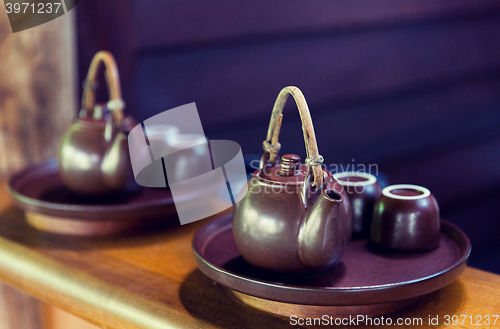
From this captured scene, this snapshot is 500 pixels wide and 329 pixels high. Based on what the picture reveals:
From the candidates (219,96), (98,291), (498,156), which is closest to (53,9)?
(219,96)

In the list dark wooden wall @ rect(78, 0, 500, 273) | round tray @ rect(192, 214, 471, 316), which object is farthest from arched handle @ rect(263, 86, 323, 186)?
dark wooden wall @ rect(78, 0, 500, 273)

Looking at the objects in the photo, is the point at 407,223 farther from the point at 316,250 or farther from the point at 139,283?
the point at 139,283

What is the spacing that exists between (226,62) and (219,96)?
Result: 10cm

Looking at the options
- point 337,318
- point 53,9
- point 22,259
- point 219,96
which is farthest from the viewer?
point 219,96

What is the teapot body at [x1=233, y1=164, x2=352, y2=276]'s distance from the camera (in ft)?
1.77

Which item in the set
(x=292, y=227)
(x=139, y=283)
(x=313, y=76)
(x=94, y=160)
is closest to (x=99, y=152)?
(x=94, y=160)

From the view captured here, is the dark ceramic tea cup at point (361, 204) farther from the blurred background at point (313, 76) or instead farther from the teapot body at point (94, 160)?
the blurred background at point (313, 76)

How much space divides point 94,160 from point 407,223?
0.54m

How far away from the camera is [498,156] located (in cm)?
143

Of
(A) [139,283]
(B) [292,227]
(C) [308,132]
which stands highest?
(C) [308,132]

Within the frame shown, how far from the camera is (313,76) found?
1.39 m

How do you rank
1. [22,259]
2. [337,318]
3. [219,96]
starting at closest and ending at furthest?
[337,318], [22,259], [219,96]

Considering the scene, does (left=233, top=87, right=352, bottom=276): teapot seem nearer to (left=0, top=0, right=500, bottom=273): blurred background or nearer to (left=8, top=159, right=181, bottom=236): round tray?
(left=8, top=159, right=181, bottom=236): round tray

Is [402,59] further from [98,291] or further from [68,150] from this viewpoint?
[98,291]
